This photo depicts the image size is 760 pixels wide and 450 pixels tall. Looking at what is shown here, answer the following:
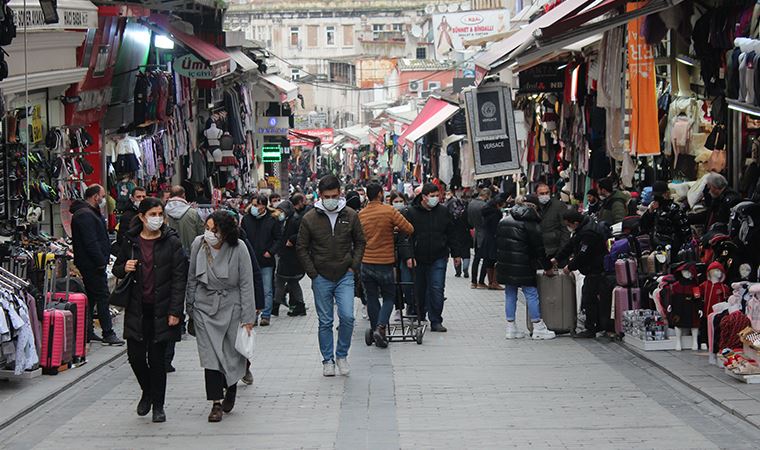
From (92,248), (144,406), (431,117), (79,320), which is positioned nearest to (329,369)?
(144,406)

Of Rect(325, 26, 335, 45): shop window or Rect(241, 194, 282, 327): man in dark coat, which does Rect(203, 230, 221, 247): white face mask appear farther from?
Rect(325, 26, 335, 45): shop window

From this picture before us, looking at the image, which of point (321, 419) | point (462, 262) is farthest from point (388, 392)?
point (462, 262)

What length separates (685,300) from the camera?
12109 millimetres

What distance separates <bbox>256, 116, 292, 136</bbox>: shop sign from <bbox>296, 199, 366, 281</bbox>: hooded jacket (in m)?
27.1

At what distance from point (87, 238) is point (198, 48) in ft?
32.3

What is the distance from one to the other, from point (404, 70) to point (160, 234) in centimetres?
6590

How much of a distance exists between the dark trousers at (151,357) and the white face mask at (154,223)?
60cm

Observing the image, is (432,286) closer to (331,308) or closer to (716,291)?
(331,308)

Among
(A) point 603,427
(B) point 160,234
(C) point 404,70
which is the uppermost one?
(C) point 404,70

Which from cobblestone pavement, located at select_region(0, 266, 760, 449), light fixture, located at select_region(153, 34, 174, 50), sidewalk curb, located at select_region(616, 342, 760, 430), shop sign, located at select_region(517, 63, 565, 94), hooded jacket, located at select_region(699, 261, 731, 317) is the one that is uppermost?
light fixture, located at select_region(153, 34, 174, 50)

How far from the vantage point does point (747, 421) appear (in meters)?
8.82

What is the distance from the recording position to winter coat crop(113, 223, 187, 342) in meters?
9.27

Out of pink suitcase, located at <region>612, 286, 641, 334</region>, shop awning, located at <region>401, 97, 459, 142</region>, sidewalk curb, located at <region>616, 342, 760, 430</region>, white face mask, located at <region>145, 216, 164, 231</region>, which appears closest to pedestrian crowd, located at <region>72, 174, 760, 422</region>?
white face mask, located at <region>145, 216, 164, 231</region>

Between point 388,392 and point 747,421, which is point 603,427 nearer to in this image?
point 747,421
